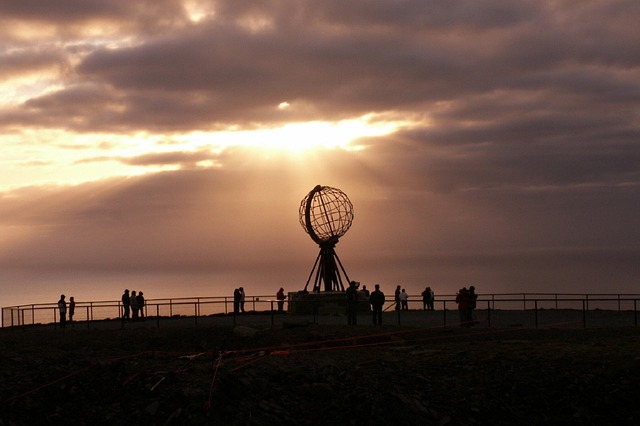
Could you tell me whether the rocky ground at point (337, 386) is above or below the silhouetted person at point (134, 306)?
below

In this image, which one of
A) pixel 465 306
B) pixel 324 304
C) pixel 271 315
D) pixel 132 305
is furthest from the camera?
pixel 324 304

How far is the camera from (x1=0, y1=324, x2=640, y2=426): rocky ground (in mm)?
19797

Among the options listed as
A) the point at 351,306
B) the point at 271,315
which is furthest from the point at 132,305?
the point at 351,306

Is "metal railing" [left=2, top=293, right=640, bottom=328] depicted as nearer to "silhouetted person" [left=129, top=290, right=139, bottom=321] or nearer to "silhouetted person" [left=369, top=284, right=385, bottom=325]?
"silhouetted person" [left=129, top=290, right=139, bottom=321]

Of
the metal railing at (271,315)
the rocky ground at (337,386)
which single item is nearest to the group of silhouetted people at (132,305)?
the metal railing at (271,315)

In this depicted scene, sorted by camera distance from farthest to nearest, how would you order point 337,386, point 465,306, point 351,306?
point 351,306 → point 465,306 → point 337,386

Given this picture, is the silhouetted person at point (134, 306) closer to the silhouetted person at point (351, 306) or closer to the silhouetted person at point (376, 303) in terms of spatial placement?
the silhouetted person at point (351, 306)

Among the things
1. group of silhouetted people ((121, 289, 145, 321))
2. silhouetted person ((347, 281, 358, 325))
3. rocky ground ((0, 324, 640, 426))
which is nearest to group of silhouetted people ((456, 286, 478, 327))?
silhouetted person ((347, 281, 358, 325))

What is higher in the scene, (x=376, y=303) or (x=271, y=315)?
(x=376, y=303)

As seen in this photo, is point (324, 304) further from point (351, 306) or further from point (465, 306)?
point (465, 306)

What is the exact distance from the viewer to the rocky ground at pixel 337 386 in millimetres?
19797

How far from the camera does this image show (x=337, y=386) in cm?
2116

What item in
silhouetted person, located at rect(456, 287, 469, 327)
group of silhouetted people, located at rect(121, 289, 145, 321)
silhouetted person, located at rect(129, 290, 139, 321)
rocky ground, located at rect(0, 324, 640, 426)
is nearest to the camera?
rocky ground, located at rect(0, 324, 640, 426)

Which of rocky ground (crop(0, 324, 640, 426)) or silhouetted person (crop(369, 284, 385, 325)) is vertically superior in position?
silhouetted person (crop(369, 284, 385, 325))
